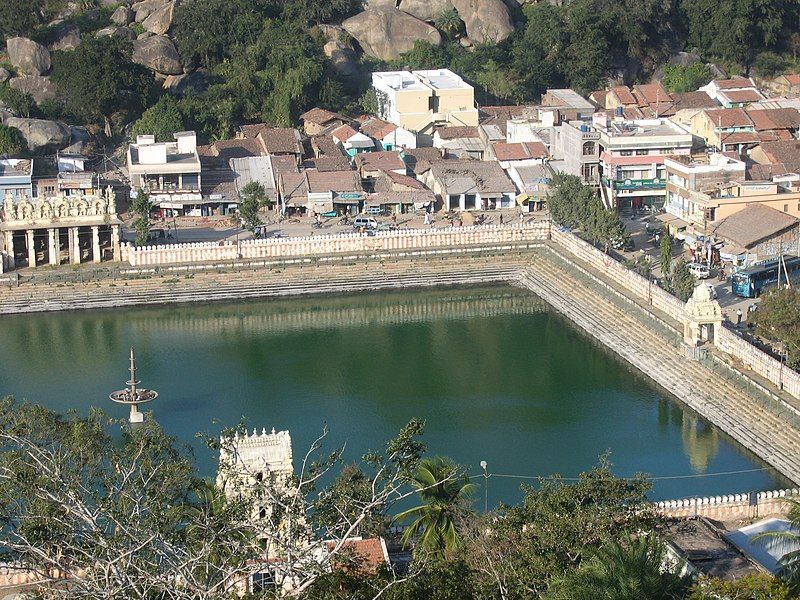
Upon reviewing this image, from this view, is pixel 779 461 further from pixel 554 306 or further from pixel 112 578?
pixel 112 578

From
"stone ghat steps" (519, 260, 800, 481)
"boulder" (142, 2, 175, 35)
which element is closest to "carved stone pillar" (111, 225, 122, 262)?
"stone ghat steps" (519, 260, 800, 481)

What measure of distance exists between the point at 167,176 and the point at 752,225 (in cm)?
2204

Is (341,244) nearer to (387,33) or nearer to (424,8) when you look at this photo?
(387,33)

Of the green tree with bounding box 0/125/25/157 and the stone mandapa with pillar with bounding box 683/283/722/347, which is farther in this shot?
the green tree with bounding box 0/125/25/157

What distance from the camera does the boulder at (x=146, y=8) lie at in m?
71.6

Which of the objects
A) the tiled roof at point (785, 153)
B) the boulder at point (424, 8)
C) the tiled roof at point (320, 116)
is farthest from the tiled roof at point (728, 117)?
the boulder at point (424, 8)

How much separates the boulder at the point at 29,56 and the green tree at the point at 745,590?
166ft

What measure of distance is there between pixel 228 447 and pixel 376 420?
1371 centimetres

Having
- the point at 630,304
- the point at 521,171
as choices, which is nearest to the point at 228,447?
the point at 630,304

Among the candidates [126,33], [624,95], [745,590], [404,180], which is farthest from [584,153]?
[745,590]

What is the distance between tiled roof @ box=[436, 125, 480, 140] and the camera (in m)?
62.8

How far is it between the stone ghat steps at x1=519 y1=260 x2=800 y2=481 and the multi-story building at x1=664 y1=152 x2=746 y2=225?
223 inches

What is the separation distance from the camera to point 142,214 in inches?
2073

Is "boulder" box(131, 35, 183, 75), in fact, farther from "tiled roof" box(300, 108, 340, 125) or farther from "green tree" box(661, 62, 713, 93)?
"green tree" box(661, 62, 713, 93)
